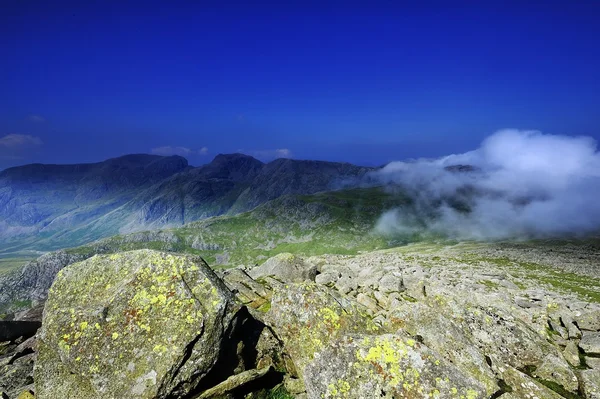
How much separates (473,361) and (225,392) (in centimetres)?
1088

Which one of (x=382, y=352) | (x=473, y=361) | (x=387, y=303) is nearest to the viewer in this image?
(x=382, y=352)

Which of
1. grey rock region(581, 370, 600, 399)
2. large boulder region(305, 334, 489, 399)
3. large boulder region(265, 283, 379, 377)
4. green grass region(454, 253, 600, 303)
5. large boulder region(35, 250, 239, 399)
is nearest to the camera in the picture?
large boulder region(305, 334, 489, 399)

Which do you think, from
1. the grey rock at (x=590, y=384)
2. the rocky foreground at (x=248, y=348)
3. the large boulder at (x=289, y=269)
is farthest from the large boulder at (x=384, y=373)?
the large boulder at (x=289, y=269)

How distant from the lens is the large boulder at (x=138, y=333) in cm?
1281

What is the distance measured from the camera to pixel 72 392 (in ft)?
42.5

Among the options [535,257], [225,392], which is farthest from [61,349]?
[535,257]

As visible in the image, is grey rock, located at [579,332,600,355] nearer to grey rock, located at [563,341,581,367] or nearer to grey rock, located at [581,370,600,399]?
grey rock, located at [563,341,581,367]

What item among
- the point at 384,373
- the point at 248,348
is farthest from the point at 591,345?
the point at 248,348

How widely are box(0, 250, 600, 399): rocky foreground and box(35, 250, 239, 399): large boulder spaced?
0.05m

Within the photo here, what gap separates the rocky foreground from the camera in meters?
11.4

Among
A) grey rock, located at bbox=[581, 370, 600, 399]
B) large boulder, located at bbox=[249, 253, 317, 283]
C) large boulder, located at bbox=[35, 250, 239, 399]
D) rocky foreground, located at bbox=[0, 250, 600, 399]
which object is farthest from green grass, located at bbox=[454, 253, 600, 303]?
large boulder, located at bbox=[35, 250, 239, 399]

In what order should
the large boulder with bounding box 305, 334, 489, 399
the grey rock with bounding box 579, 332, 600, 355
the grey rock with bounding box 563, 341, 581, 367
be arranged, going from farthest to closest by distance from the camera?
the grey rock with bounding box 579, 332, 600, 355, the grey rock with bounding box 563, 341, 581, 367, the large boulder with bounding box 305, 334, 489, 399

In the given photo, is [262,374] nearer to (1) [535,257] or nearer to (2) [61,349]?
(2) [61,349]

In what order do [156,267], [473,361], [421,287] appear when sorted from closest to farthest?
[473,361] < [156,267] < [421,287]
